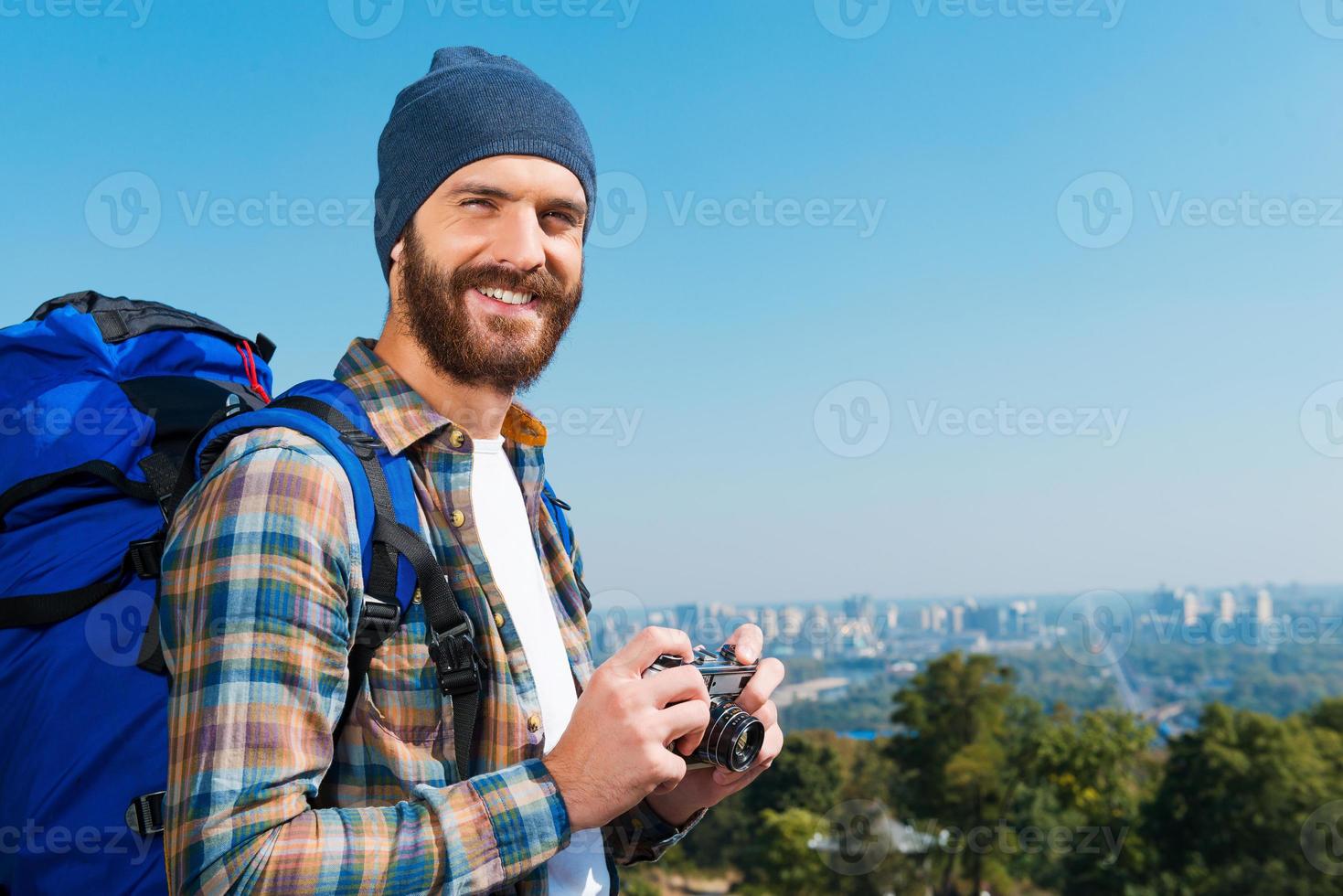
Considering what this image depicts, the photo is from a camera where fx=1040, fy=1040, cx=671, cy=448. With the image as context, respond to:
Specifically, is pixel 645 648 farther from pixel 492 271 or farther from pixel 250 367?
pixel 250 367

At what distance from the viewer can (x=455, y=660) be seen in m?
1.98

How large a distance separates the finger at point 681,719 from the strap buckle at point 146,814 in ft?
3.15

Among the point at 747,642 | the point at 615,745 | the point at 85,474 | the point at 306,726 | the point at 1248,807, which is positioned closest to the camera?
the point at 306,726

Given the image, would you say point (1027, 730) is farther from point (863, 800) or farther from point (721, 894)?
point (721, 894)

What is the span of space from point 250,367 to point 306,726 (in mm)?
1669

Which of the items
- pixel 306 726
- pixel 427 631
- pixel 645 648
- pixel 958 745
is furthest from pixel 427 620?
pixel 958 745

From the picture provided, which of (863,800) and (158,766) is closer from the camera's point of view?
(158,766)

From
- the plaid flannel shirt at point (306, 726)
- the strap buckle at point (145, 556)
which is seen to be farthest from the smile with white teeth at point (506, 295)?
the strap buckle at point (145, 556)

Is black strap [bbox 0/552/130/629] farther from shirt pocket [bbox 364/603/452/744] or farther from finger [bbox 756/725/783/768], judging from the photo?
finger [bbox 756/725/783/768]

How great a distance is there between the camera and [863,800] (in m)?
51.9

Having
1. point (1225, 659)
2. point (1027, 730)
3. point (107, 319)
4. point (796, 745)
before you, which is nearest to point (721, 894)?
point (796, 745)

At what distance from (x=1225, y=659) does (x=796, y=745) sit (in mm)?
110196

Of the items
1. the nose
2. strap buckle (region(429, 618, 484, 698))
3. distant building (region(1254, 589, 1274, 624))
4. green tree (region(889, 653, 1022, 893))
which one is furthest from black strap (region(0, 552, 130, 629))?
distant building (region(1254, 589, 1274, 624))

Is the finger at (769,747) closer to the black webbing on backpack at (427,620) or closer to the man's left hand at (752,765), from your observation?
the man's left hand at (752,765)
